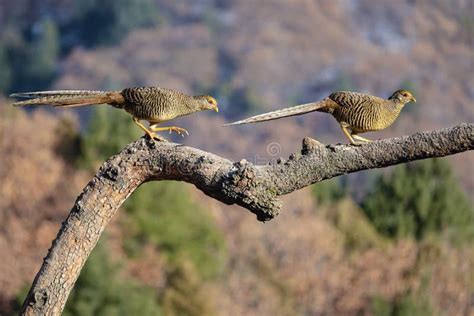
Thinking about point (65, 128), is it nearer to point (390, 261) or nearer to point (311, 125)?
point (390, 261)

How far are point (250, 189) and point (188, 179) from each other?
39cm

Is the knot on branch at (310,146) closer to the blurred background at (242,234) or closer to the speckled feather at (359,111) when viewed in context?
the speckled feather at (359,111)

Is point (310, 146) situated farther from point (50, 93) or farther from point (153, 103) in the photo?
point (50, 93)

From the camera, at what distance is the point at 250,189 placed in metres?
6.19

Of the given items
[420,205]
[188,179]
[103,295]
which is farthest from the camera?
[420,205]

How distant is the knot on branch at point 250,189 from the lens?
6168mm

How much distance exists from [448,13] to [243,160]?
160374 mm

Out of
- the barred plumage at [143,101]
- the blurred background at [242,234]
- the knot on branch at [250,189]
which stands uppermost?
the blurred background at [242,234]

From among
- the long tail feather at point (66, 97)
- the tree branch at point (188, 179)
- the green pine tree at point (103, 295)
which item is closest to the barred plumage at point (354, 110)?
the tree branch at point (188, 179)

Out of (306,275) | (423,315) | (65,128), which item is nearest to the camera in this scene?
(423,315)

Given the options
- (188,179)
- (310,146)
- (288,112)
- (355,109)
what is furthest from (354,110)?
(188,179)

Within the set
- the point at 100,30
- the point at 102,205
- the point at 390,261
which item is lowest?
the point at 102,205

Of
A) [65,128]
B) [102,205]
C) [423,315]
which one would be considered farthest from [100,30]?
[102,205]

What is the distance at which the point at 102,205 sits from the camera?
6281mm
